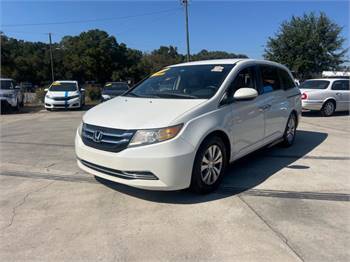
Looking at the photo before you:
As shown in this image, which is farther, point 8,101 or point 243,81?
point 8,101

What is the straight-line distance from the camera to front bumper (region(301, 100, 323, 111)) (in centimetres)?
1296

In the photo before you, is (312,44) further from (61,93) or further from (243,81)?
(243,81)

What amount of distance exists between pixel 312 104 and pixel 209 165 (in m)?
9.91

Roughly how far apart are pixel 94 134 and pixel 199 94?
58.5 inches

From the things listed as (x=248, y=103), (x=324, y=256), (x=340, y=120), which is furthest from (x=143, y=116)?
(x=340, y=120)

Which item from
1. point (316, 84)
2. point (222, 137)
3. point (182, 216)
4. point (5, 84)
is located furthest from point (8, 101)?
point (182, 216)

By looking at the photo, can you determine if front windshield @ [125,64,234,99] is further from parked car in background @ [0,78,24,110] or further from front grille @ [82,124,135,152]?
parked car in background @ [0,78,24,110]

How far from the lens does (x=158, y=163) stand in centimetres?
386

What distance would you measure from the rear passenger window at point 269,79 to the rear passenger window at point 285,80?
243 millimetres

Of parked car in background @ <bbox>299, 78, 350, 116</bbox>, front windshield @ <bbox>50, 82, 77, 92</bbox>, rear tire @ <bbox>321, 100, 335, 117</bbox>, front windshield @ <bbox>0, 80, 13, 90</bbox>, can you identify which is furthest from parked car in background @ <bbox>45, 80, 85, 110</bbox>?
rear tire @ <bbox>321, 100, 335, 117</bbox>

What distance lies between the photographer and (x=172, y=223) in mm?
3656

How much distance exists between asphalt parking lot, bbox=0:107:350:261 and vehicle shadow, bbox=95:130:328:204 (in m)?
0.01

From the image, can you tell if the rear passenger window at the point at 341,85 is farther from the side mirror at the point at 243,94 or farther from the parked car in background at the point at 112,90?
the parked car in background at the point at 112,90

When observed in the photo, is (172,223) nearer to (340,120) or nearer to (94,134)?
(94,134)
